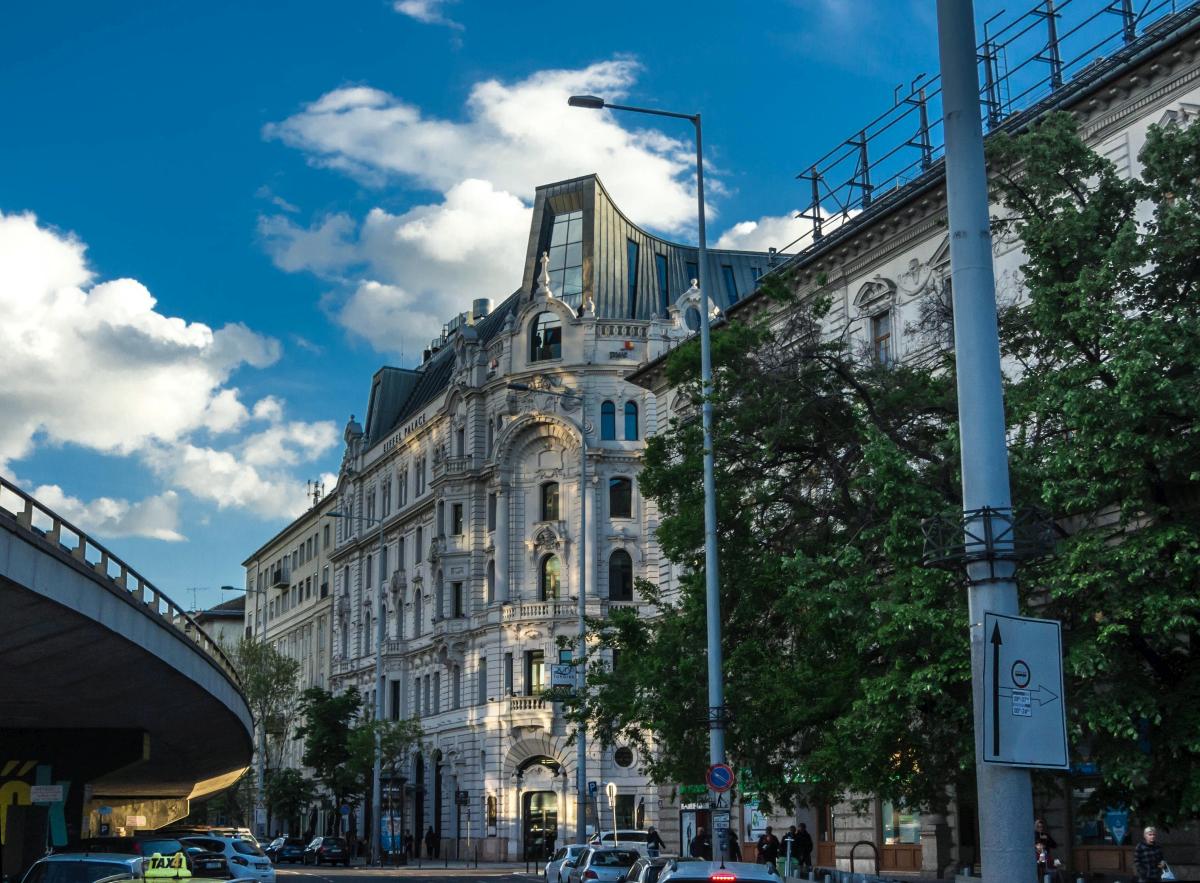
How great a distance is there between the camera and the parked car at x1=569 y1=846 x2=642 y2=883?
31.8 m

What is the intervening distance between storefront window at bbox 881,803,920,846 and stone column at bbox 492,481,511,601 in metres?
37.1

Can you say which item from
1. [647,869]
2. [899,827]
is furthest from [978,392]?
[899,827]

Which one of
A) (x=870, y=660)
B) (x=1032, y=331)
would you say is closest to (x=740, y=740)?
(x=870, y=660)

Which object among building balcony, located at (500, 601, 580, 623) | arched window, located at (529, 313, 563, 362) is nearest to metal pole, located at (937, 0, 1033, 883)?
building balcony, located at (500, 601, 580, 623)

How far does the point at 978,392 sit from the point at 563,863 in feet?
94.4

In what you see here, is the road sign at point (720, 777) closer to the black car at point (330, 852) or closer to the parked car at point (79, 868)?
the parked car at point (79, 868)

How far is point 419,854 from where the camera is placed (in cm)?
7738

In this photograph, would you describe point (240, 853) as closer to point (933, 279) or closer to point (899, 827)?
point (899, 827)

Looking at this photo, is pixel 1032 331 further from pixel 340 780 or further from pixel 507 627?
pixel 340 780

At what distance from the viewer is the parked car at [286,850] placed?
76.3m

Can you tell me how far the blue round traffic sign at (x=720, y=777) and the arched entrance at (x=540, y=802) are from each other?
46.1 m

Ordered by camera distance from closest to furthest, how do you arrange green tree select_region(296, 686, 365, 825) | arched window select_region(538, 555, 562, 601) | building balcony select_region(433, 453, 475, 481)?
1. arched window select_region(538, 555, 562, 601)
2. building balcony select_region(433, 453, 475, 481)
3. green tree select_region(296, 686, 365, 825)

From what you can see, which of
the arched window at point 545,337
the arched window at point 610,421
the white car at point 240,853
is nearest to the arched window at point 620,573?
the arched window at point 610,421

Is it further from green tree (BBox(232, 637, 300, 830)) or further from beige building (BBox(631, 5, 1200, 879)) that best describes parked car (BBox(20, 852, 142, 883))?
green tree (BBox(232, 637, 300, 830))
